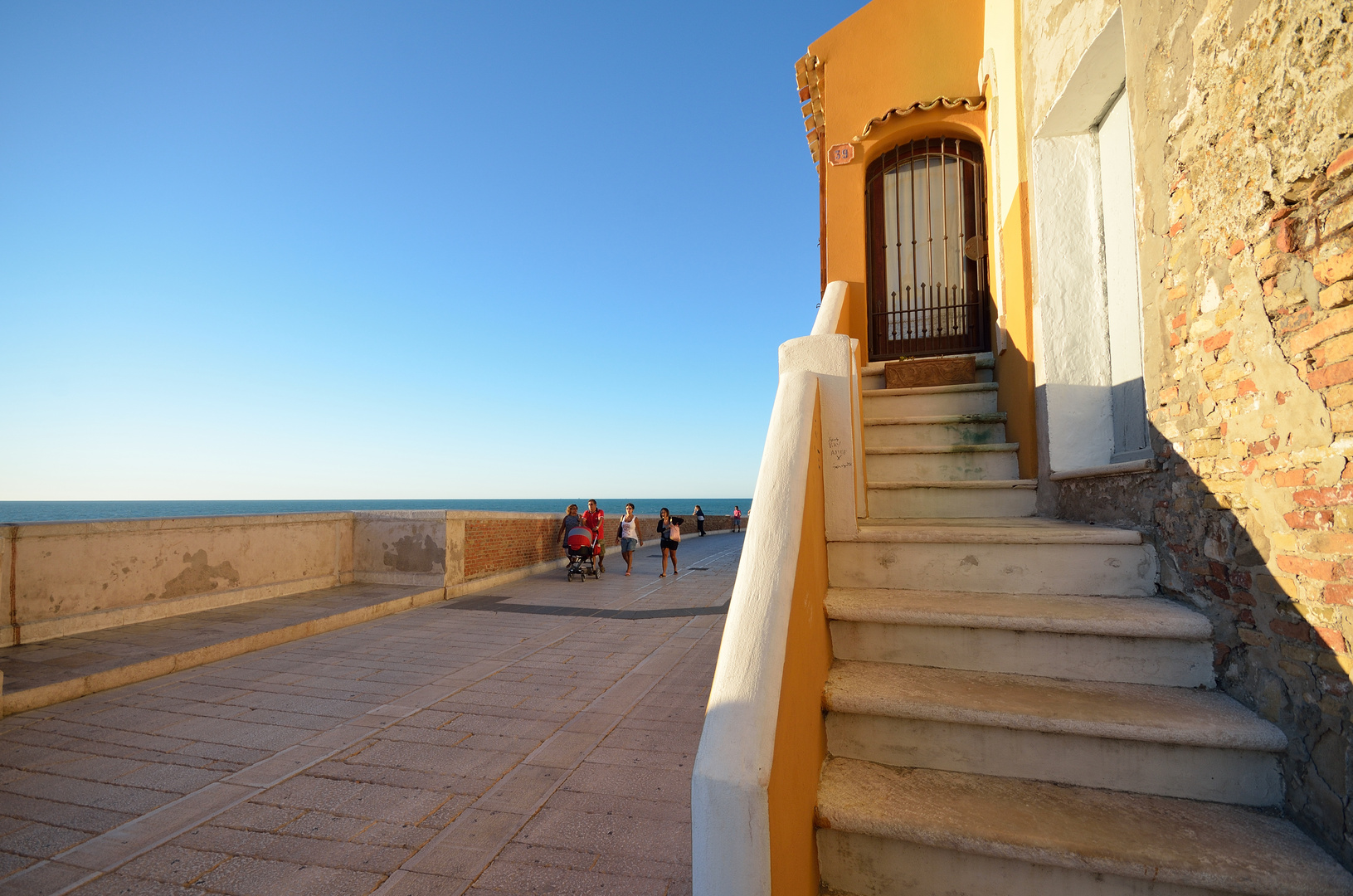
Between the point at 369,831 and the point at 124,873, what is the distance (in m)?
0.93

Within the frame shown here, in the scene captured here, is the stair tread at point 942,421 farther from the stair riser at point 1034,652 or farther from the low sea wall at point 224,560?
the low sea wall at point 224,560

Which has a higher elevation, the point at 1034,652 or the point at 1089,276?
the point at 1089,276

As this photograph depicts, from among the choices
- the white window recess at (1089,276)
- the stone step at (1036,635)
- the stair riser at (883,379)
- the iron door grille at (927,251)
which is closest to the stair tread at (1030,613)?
the stone step at (1036,635)

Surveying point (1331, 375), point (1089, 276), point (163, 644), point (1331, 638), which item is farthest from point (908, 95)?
point (163, 644)

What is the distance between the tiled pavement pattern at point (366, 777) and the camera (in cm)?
255

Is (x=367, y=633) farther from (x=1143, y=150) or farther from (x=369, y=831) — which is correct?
(x=1143, y=150)

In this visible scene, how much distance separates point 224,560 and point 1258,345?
10394 mm

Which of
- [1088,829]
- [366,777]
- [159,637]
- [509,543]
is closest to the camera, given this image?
[1088,829]

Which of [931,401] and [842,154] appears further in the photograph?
[842,154]

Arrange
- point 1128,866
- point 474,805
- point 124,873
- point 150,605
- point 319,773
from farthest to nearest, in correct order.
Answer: point 150,605 → point 319,773 → point 474,805 → point 124,873 → point 1128,866

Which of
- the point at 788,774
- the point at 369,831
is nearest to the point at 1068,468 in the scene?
the point at 788,774

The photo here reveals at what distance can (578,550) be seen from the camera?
12.3m

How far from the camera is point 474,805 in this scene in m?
3.10

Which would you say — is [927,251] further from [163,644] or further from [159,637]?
[159,637]
